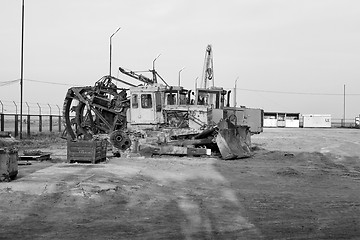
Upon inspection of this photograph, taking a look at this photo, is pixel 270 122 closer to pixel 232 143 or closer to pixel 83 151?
pixel 232 143

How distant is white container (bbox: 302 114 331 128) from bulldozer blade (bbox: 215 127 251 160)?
71.2 meters

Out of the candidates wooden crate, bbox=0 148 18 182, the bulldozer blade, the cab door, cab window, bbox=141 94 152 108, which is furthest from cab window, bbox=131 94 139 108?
wooden crate, bbox=0 148 18 182

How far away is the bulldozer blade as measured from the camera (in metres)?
20.5

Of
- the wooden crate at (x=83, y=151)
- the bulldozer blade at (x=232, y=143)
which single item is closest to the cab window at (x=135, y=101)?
the bulldozer blade at (x=232, y=143)

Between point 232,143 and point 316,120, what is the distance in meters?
72.9

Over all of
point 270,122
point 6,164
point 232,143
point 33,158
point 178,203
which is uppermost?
point 270,122

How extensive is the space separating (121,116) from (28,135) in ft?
44.5

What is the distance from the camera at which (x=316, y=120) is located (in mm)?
90562

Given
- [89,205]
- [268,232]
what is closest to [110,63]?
[89,205]

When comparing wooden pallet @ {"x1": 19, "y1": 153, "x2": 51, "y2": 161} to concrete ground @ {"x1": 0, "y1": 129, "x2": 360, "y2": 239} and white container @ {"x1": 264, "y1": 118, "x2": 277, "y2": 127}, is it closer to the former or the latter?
concrete ground @ {"x1": 0, "y1": 129, "x2": 360, "y2": 239}

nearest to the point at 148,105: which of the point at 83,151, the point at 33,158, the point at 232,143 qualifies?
the point at 232,143

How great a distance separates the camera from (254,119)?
969 inches

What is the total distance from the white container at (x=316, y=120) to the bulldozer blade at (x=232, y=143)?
2803 inches

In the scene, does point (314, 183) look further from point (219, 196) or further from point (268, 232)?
point (268, 232)
